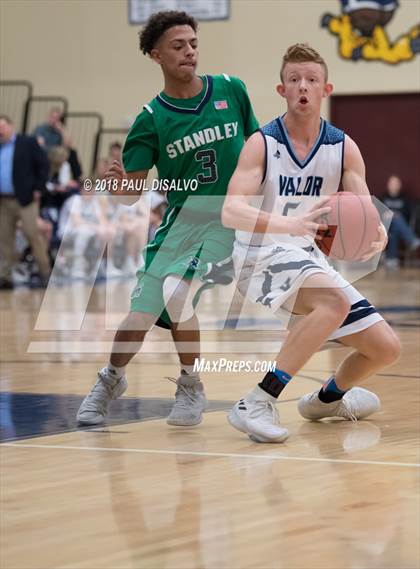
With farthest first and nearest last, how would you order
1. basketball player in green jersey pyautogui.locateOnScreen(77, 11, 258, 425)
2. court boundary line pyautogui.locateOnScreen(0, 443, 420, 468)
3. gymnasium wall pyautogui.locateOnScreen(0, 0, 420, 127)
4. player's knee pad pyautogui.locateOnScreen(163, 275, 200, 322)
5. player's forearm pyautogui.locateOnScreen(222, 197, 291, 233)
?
gymnasium wall pyautogui.locateOnScreen(0, 0, 420, 127)
basketball player in green jersey pyautogui.locateOnScreen(77, 11, 258, 425)
player's knee pad pyautogui.locateOnScreen(163, 275, 200, 322)
player's forearm pyautogui.locateOnScreen(222, 197, 291, 233)
court boundary line pyautogui.locateOnScreen(0, 443, 420, 468)

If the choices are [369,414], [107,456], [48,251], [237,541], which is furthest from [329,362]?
[48,251]

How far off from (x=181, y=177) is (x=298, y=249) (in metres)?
0.65

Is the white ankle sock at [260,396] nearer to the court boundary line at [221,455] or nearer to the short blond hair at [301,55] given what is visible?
the court boundary line at [221,455]

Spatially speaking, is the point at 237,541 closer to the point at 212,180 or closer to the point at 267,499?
the point at 267,499

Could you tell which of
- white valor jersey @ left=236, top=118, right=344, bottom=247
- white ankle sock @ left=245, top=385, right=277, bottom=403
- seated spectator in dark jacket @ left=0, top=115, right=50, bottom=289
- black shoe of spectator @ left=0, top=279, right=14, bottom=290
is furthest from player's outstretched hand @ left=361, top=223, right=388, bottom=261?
black shoe of spectator @ left=0, top=279, right=14, bottom=290

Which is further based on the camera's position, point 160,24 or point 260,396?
point 160,24

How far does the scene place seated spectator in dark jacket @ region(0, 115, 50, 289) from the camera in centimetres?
1361

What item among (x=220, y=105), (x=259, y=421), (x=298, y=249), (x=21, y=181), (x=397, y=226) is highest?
(x=220, y=105)

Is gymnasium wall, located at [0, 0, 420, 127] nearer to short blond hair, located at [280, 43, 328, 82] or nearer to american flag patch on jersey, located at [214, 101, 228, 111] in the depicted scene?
american flag patch on jersey, located at [214, 101, 228, 111]

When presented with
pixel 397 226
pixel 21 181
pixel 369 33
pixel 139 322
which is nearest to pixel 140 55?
pixel 369 33

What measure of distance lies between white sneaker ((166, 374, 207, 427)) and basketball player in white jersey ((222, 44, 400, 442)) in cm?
36

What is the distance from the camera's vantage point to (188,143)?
203 inches

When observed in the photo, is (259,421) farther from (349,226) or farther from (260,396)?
(349,226)

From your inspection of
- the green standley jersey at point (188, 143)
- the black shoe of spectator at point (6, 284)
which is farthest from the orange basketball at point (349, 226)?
the black shoe of spectator at point (6, 284)
